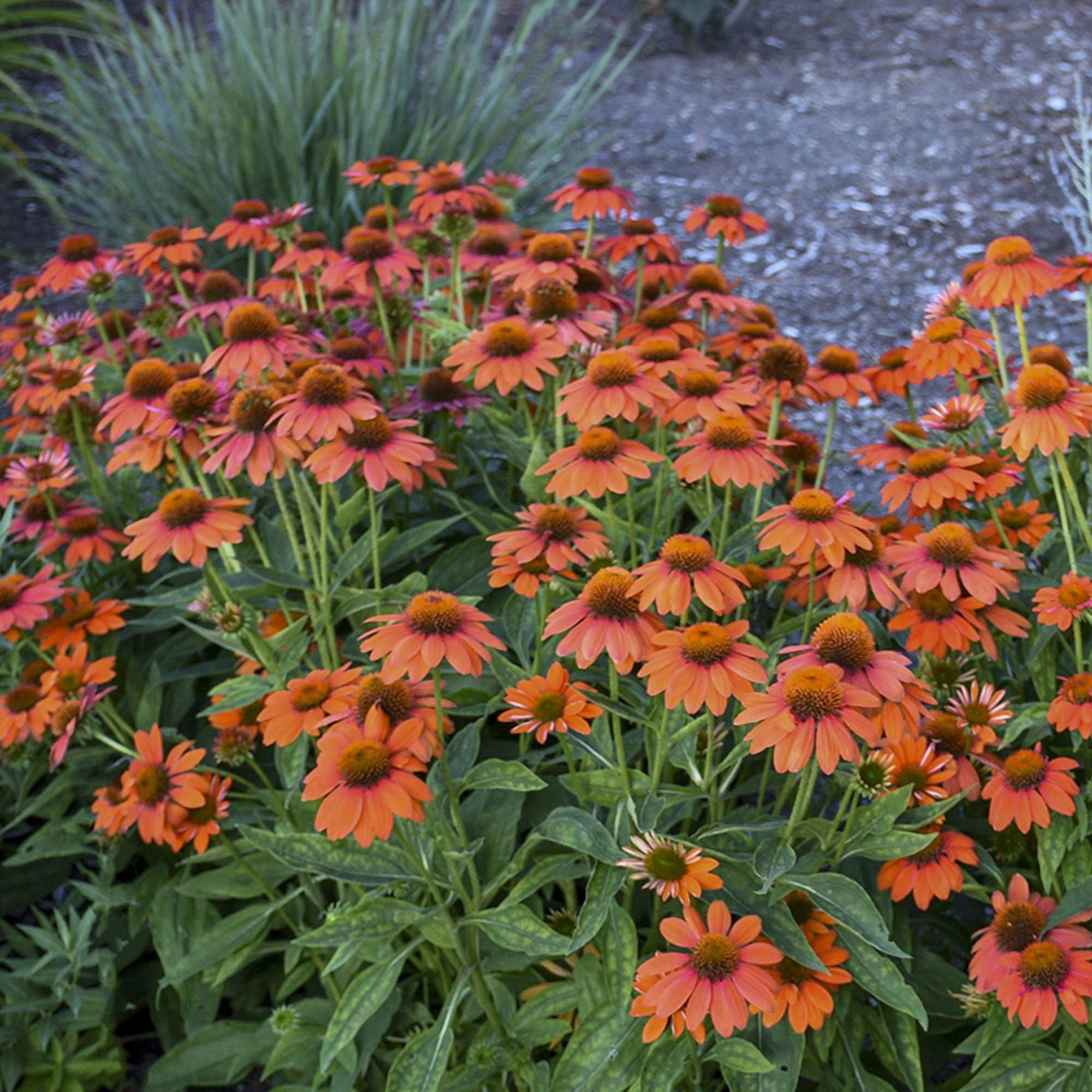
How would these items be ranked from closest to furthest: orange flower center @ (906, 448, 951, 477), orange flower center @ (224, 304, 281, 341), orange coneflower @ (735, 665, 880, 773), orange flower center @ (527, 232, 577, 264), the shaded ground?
orange coneflower @ (735, 665, 880, 773) < orange flower center @ (906, 448, 951, 477) < orange flower center @ (224, 304, 281, 341) < orange flower center @ (527, 232, 577, 264) < the shaded ground

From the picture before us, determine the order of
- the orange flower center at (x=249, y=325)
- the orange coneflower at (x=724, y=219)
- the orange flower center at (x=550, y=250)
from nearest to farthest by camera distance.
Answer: the orange flower center at (x=249, y=325) → the orange flower center at (x=550, y=250) → the orange coneflower at (x=724, y=219)

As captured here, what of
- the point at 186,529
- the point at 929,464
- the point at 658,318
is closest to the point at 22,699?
the point at 186,529

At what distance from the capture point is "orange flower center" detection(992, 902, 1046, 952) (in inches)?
59.1

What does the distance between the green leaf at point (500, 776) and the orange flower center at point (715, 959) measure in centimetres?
30

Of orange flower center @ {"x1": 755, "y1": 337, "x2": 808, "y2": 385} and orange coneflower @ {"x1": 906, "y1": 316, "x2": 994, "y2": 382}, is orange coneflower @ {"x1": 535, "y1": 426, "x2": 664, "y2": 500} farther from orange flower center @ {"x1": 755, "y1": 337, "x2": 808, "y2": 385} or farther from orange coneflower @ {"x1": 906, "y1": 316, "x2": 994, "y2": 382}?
orange coneflower @ {"x1": 906, "y1": 316, "x2": 994, "y2": 382}

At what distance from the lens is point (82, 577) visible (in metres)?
2.31

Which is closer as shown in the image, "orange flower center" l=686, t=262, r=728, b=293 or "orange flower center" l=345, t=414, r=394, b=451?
"orange flower center" l=345, t=414, r=394, b=451

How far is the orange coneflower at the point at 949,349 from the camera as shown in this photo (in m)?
2.05

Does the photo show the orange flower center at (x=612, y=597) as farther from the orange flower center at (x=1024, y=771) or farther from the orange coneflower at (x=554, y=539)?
the orange flower center at (x=1024, y=771)

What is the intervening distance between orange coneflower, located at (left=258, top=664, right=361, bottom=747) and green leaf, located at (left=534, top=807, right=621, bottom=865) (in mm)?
303

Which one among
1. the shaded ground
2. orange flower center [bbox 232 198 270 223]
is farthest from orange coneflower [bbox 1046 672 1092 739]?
the shaded ground

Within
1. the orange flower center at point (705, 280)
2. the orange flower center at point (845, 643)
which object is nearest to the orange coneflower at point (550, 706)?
the orange flower center at point (845, 643)

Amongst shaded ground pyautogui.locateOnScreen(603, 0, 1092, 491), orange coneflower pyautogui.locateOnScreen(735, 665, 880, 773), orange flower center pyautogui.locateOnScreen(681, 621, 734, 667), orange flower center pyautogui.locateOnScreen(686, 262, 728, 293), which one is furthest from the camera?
shaded ground pyautogui.locateOnScreen(603, 0, 1092, 491)

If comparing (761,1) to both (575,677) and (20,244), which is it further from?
(575,677)
